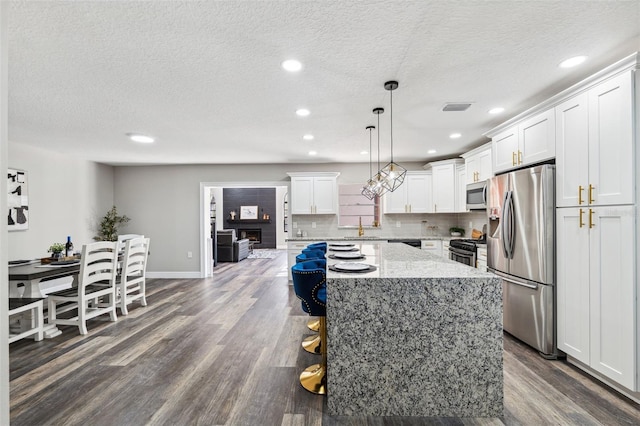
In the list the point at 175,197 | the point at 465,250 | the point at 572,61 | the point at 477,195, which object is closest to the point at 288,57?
the point at 572,61

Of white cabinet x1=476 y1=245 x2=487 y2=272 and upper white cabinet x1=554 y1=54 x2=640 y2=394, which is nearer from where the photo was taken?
upper white cabinet x1=554 y1=54 x2=640 y2=394

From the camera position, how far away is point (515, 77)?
248 cm

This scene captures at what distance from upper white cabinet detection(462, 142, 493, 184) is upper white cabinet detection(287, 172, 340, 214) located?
2384mm

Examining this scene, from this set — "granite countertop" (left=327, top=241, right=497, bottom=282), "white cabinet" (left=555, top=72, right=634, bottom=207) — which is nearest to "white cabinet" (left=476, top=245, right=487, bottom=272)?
"white cabinet" (left=555, top=72, right=634, bottom=207)

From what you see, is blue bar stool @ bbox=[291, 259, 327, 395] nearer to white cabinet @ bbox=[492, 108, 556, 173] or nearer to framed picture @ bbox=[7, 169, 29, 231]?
white cabinet @ bbox=[492, 108, 556, 173]

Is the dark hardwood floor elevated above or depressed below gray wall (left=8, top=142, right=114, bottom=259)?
below

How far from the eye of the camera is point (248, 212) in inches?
469

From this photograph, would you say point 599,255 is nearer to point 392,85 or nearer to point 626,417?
point 626,417

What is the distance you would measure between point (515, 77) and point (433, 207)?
3.45m

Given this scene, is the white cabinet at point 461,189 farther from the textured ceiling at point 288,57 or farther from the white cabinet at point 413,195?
the textured ceiling at point 288,57

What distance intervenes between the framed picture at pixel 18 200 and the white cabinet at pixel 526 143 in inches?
257

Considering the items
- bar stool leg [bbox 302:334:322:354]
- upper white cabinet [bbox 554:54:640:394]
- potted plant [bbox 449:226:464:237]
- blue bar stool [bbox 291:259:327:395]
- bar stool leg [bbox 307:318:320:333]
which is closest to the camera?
upper white cabinet [bbox 554:54:640:394]

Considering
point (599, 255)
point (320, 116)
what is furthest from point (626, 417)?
point (320, 116)

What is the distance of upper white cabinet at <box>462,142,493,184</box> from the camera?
4.30 meters
